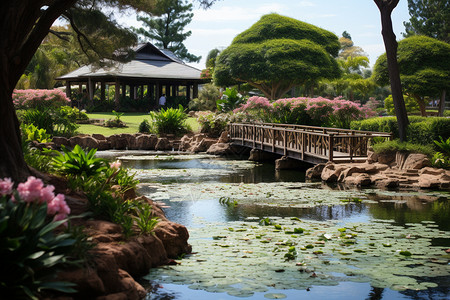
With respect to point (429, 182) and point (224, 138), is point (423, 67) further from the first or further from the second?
point (429, 182)

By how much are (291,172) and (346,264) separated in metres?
12.2

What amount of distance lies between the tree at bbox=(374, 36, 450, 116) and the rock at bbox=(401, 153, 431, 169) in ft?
41.0

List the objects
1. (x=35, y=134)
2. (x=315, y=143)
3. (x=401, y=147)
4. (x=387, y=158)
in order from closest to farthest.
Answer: (x=401, y=147)
(x=387, y=158)
(x=315, y=143)
(x=35, y=134)

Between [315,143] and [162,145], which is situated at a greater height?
[315,143]

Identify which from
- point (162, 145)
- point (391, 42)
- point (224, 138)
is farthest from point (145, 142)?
point (391, 42)

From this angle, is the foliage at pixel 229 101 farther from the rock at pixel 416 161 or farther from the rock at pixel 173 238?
the rock at pixel 173 238

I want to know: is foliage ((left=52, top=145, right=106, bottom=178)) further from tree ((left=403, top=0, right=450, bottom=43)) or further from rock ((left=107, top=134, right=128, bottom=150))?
tree ((left=403, top=0, right=450, bottom=43))

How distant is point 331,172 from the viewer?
16.2 meters

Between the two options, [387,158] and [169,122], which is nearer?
Answer: [387,158]

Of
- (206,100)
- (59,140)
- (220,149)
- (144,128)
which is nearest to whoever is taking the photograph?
(59,140)

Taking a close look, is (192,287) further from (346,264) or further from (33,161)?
(33,161)

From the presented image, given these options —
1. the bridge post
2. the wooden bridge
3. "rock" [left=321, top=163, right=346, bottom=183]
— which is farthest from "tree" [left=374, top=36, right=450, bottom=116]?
"rock" [left=321, top=163, right=346, bottom=183]

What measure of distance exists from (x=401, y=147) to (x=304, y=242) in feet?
31.6

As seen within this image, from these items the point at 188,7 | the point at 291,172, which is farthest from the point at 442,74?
the point at 188,7
